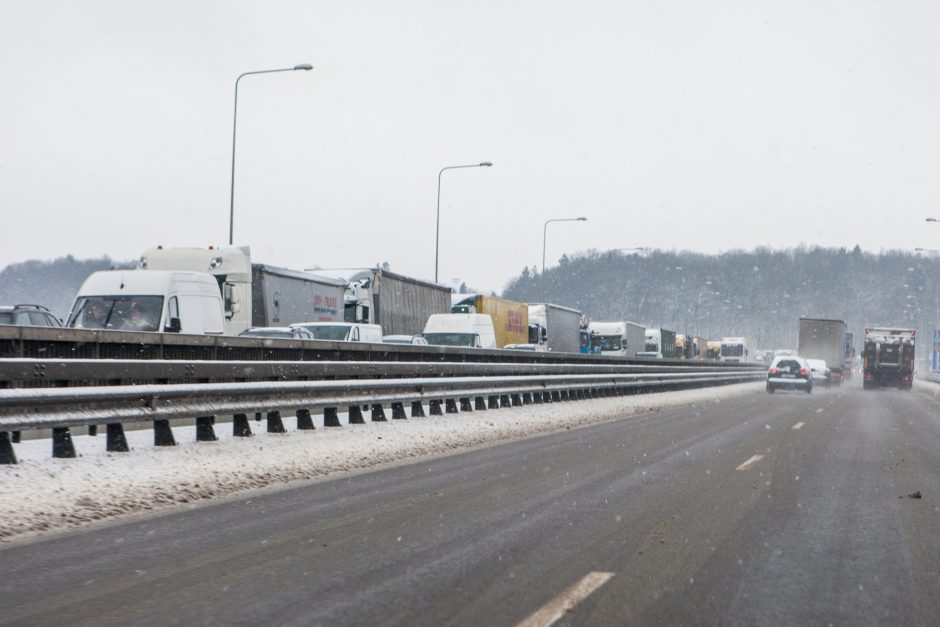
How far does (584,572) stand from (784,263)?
172m

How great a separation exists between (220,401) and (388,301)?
2219cm

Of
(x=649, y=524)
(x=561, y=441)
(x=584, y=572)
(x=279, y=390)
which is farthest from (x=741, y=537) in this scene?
(x=561, y=441)

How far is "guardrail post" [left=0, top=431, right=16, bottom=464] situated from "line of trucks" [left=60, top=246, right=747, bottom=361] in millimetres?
9544

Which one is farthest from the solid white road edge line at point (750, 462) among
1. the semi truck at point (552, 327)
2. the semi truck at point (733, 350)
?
the semi truck at point (733, 350)

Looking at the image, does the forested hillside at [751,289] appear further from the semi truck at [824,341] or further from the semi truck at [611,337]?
the semi truck at [611,337]

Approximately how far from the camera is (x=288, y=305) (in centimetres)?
2636

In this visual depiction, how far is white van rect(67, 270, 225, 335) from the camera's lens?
18.0 meters

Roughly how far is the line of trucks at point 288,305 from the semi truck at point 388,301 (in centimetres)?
3

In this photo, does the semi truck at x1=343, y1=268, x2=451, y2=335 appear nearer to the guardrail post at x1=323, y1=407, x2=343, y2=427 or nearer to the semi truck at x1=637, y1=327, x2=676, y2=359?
the guardrail post at x1=323, y1=407, x2=343, y2=427

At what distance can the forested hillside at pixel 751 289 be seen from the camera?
158 m

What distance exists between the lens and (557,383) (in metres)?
21.6

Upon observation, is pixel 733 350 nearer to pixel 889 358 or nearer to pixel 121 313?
pixel 889 358

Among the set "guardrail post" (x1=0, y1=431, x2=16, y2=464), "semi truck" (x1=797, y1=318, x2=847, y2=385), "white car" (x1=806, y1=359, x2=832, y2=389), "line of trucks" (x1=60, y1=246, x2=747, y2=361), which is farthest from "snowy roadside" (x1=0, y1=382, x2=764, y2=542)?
"semi truck" (x1=797, y1=318, x2=847, y2=385)

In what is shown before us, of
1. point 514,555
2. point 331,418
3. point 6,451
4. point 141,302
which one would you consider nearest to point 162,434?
point 6,451
